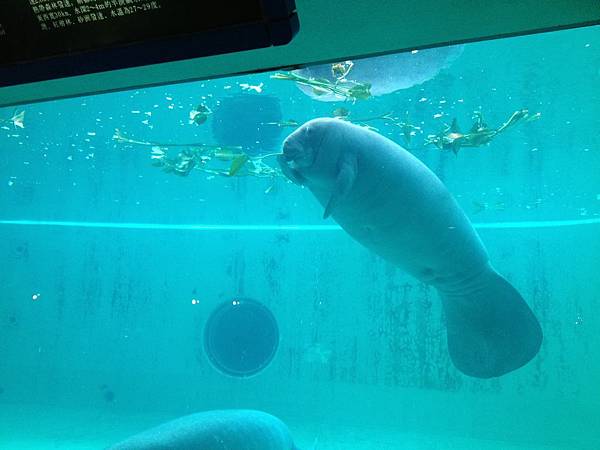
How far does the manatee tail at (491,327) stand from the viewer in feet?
16.2

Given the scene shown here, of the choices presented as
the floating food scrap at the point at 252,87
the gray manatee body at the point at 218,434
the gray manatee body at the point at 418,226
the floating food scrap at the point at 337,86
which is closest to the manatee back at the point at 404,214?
the gray manatee body at the point at 418,226

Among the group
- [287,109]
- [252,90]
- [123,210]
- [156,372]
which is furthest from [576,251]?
[123,210]

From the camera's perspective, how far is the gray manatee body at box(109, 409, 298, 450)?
550 cm

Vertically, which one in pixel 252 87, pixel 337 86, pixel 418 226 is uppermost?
pixel 252 87

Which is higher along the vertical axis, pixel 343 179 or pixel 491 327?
pixel 343 179

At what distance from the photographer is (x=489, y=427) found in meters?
9.38

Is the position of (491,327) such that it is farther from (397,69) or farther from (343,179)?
(397,69)

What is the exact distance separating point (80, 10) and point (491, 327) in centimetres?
474

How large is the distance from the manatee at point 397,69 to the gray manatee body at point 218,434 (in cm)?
438

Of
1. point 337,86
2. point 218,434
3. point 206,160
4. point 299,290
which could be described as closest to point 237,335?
point 299,290

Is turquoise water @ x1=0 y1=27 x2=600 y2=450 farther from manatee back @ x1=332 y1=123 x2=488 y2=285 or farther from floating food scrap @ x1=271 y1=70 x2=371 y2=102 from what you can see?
manatee back @ x1=332 y1=123 x2=488 y2=285

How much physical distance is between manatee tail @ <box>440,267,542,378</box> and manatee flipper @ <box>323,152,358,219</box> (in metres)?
1.81

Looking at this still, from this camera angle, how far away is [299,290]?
11.1 m

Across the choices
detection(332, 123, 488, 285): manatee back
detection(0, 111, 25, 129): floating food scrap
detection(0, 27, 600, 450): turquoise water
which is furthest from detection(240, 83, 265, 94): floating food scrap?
detection(0, 111, 25, 129): floating food scrap
